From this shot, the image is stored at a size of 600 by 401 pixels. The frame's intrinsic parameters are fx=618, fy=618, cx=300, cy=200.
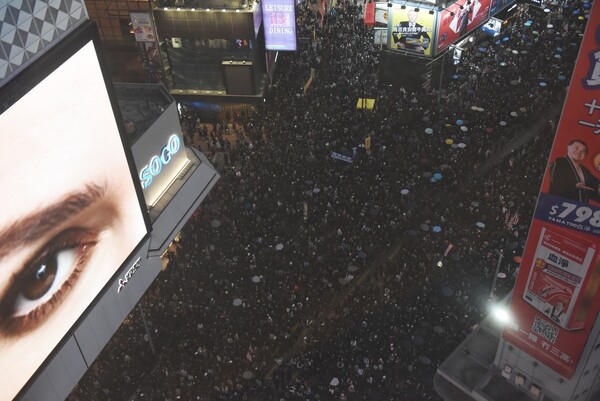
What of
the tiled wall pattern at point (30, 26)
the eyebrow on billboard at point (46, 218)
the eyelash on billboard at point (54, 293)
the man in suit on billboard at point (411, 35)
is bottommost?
the man in suit on billboard at point (411, 35)

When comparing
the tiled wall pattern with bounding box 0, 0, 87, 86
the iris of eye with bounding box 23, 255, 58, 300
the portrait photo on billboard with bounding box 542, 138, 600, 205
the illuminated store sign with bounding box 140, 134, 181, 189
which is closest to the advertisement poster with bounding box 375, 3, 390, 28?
the illuminated store sign with bounding box 140, 134, 181, 189

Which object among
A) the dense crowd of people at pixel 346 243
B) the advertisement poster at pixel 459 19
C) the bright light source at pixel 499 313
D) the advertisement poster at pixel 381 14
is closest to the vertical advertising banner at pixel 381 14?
the advertisement poster at pixel 381 14

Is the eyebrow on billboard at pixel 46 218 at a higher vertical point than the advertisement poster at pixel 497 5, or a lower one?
higher

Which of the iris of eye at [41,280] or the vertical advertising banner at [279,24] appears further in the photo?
the vertical advertising banner at [279,24]

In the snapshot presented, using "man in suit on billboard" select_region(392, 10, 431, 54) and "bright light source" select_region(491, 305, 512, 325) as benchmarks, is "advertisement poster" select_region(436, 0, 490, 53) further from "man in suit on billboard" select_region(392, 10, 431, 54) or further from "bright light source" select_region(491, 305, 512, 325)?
"bright light source" select_region(491, 305, 512, 325)

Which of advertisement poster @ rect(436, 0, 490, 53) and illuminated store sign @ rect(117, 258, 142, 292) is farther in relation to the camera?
advertisement poster @ rect(436, 0, 490, 53)

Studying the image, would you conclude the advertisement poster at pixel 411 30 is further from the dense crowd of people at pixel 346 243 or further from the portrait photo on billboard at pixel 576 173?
the portrait photo on billboard at pixel 576 173
